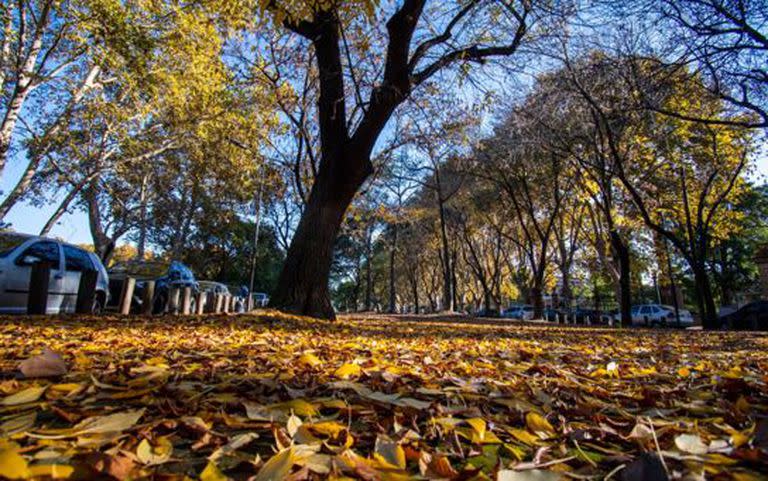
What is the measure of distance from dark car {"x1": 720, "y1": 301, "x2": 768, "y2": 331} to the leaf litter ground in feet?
54.2

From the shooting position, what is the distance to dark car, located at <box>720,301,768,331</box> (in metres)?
14.7

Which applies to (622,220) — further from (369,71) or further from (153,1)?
(153,1)

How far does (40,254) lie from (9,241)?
0.50m

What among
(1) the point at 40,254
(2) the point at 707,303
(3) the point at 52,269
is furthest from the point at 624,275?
(1) the point at 40,254

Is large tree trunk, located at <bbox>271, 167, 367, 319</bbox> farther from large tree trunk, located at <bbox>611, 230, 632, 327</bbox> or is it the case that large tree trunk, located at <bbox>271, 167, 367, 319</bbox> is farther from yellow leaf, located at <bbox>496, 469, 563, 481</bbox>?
large tree trunk, located at <bbox>611, 230, 632, 327</bbox>

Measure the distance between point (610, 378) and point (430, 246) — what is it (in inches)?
1398

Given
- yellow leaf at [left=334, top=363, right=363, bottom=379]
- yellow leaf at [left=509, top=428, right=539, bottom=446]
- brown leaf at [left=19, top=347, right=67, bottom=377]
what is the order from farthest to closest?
yellow leaf at [left=334, top=363, right=363, bottom=379] → brown leaf at [left=19, top=347, right=67, bottom=377] → yellow leaf at [left=509, top=428, right=539, bottom=446]

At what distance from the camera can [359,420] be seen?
1.51 meters

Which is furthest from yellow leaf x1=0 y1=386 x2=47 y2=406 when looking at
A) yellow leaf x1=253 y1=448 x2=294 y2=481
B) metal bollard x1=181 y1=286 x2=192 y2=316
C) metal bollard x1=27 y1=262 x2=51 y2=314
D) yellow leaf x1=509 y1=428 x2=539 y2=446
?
metal bollard x1=181 y1=286 x2=192 y2=316

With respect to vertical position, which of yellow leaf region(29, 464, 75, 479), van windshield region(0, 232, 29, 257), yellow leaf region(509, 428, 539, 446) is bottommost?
yellow leaf region(509, 428, 539, 446)

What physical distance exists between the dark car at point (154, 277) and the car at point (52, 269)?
2072 millimetres

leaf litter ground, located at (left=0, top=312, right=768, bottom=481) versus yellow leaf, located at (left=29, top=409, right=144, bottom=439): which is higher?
yellow leaf, located at (left=29, top=409, right=144, bottom=439)

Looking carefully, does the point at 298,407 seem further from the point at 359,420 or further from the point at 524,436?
the point at 524,436

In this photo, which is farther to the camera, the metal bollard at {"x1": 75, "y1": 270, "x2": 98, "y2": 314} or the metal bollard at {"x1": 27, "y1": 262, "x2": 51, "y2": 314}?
the metal bollard at {"x1": 75, "y1": 270, "x2": 98, "y2": 314}
